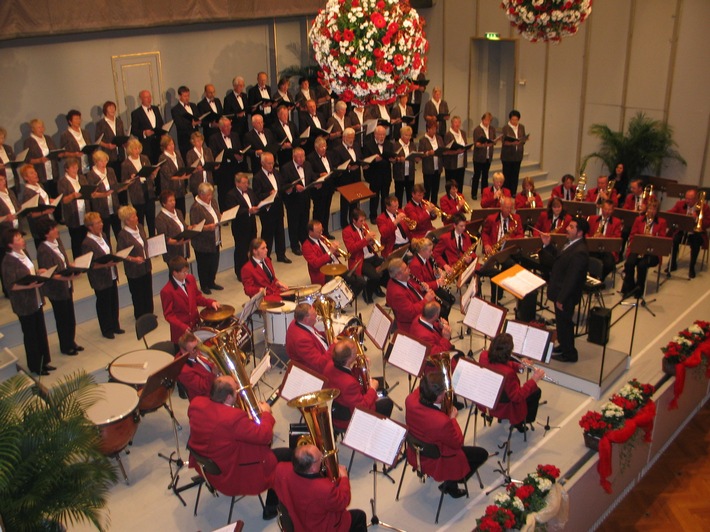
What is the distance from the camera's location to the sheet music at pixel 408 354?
7.11 m

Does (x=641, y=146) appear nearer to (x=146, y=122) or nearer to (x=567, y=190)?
(x=567, y=190)

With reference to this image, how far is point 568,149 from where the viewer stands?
51.0ft

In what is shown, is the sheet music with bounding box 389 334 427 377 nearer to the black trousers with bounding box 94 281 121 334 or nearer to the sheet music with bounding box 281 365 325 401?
the sheet music with bounding box 281 365 325 401

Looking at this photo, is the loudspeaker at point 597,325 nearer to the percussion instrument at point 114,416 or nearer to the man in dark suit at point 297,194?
the man in dark suit at point 297,194

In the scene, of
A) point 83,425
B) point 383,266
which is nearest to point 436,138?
point 383,266

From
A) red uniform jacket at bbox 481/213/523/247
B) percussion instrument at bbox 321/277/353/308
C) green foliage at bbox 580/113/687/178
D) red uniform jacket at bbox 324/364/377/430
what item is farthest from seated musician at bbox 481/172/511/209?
red uniform jacket at bbox 324/364/377/430

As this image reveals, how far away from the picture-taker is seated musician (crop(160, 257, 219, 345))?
824 cm

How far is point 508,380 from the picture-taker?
6957mm

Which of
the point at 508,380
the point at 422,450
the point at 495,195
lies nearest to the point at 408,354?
the point at 508,380

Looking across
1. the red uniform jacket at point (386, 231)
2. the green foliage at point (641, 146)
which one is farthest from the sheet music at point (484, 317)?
the green foliage at point (641, 146)

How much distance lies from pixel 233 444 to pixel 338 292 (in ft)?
9.99

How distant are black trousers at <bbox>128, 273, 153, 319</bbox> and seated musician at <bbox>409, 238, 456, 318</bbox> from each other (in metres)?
3.48

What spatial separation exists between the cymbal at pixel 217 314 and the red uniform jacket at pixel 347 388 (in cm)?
171

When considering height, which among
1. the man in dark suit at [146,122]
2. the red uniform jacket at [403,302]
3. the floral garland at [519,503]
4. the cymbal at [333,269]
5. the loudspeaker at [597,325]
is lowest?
the floral garland at [519,503]
